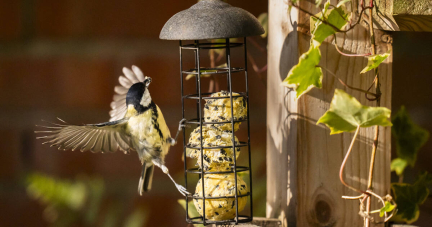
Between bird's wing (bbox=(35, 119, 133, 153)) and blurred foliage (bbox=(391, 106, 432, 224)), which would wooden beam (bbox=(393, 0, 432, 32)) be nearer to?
blurred foliage (bbox=(391, 106, 432, 224))

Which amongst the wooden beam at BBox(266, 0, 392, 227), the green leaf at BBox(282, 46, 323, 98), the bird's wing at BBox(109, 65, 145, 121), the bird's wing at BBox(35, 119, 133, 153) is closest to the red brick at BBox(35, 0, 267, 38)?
the bird's wing at BBox(109, 65, 145, 121)

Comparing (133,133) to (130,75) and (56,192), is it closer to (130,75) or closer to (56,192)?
(130,75)

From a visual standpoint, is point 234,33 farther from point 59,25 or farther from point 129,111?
point 59,25

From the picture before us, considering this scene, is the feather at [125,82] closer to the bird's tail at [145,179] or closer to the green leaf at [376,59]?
the bird's tail at [145,179]

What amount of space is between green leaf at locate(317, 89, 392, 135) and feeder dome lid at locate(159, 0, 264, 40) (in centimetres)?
27

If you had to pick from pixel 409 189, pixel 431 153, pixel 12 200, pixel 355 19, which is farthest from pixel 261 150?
pixel 12 200

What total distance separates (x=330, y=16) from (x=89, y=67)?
3.54 feet

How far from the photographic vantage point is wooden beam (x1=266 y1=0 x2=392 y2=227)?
0.92 meters

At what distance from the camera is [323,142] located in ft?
3.09

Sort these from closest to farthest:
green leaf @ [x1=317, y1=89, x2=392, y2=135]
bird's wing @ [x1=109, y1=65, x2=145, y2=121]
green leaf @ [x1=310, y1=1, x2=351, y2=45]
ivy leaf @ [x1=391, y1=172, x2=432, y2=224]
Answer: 1. green leaf @ [x1=317, y1=89, x2=392, y2=135]
2. green leaf @ [x1=310, y1=1, x2=351, y2=45]
3. ivy leaf @ [x1=391, y1=172, x2=432, y2=224]
4. bird's wing @ [x1=109, y1=65, x2=145, y2=121]

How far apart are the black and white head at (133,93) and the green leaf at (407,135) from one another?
0.60 metres

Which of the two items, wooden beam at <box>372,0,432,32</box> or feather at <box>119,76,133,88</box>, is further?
feather at <box>119,76,133,88</box>

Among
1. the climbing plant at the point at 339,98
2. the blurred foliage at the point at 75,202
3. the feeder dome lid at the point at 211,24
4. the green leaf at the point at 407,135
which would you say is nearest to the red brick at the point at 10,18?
the blurred foliage at the point at 75,202

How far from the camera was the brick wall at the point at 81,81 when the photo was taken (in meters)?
1.61
